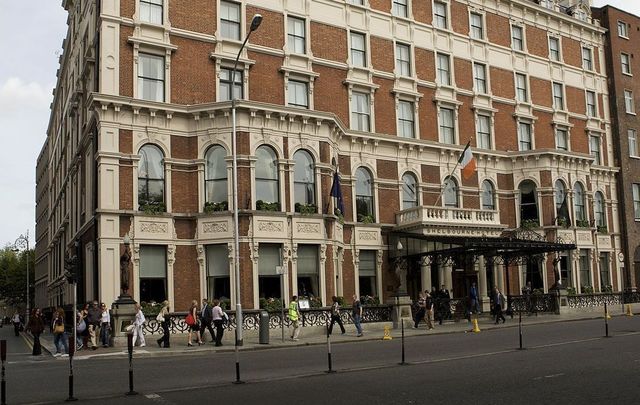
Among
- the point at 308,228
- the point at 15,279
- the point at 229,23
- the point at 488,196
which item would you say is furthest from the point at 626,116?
the point at 15,279

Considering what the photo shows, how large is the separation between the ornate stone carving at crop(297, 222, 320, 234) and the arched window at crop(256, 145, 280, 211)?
53.4 inches

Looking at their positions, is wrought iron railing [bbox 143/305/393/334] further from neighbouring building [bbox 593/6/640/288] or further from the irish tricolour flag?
neighbouring building [bbox 593/6/640/288]

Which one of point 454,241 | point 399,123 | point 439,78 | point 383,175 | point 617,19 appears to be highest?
point 617,19

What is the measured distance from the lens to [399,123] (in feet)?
134

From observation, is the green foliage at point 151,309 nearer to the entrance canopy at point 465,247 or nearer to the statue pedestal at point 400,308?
the statue pedestal at point 400,308

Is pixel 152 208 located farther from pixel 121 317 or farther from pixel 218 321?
pixel 218 321

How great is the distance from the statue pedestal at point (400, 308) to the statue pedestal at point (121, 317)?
497 inches

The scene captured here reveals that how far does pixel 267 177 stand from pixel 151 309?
312 inches

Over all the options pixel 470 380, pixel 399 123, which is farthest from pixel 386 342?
pixel 399 123

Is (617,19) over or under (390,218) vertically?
over

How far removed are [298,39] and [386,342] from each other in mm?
18257

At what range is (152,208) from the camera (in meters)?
30.9

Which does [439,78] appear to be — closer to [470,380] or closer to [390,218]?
[390,218]

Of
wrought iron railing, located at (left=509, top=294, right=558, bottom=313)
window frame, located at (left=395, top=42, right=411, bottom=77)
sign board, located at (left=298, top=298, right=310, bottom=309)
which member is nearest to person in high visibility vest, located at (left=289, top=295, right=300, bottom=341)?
sign board, located at (left=298, top=298, right=310, bottom=309)
